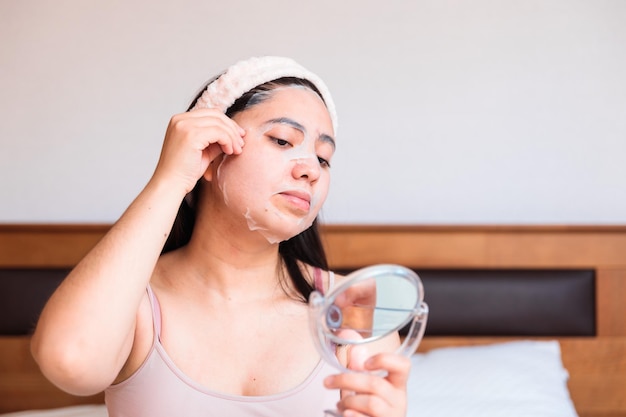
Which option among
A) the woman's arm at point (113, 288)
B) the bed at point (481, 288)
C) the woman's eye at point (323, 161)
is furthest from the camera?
the bed at point (481, 288)

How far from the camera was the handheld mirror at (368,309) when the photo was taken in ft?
2.94

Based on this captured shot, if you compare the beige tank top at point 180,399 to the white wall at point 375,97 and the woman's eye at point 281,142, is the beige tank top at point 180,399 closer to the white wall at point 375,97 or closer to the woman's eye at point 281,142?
the woman's eye at point 281,142

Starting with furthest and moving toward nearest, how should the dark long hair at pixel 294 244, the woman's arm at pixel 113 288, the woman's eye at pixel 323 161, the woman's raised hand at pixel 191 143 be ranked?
the dark long hair at pixel 294 244
the woman's eye at pixel 323 161
the woman's raised hand at pixel 191 143
the woman's arm at pixel 113 288

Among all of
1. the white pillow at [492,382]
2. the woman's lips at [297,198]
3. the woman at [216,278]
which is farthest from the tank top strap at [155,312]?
the white pillow at [492,382]

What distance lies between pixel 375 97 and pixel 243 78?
3.27 feet

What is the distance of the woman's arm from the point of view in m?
1.03

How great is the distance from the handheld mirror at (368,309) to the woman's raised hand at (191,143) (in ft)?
1.27

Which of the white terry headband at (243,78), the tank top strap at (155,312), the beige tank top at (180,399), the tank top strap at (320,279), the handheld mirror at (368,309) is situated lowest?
the beige tank top at (180,399)

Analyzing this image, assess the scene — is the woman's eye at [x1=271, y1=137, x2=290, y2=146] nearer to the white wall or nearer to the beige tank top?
the beige tank top

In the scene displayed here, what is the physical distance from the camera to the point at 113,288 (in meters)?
1.06

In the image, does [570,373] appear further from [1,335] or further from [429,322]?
[1,335]

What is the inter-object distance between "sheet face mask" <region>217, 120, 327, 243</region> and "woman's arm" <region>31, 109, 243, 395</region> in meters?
0.10

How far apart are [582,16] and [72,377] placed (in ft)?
6.18

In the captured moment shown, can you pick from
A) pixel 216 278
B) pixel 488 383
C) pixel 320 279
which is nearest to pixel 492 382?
pixel 488 383
